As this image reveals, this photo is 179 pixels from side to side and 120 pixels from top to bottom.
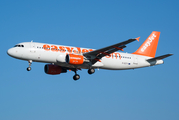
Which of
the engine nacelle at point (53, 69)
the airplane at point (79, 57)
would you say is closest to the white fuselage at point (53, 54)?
the airplane at point (79, 57)

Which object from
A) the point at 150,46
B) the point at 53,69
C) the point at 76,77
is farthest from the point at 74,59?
the point at 150,46

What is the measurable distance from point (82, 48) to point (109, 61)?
4.71 meters

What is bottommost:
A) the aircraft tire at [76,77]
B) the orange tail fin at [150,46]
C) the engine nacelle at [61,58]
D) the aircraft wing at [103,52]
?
the aircraft tire at [76,77]

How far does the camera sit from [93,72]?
152ft

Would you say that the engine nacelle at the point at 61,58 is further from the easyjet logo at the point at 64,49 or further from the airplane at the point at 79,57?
the easyjet logo at the point at 64,49

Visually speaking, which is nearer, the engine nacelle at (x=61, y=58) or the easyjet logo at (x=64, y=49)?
the engine nacelle at (x=61, y=58)

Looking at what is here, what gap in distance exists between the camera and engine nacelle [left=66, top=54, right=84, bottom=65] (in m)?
42.3

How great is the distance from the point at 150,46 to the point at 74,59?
1672 centimetres

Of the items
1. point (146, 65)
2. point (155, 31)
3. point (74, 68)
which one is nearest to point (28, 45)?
point (74, 68)

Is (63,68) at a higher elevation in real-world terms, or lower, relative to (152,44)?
lower

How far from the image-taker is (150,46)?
174ft

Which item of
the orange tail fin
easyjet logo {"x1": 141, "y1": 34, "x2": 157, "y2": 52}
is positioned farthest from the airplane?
easyjet logo {"x1": 141, "y1": 34, "x2": 157, "y2": 52}

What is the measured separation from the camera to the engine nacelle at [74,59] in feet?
139

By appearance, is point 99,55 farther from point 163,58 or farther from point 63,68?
point 163,58
